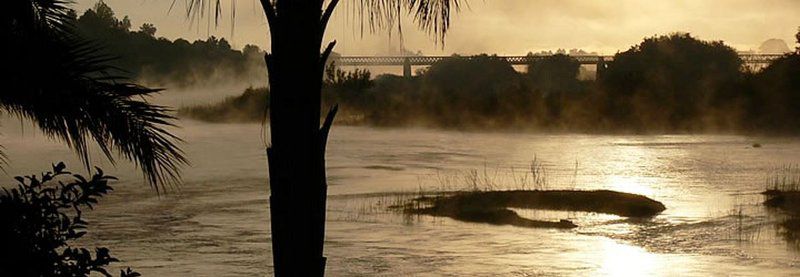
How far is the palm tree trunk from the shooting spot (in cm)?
555

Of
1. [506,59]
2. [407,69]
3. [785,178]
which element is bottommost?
[785,178]

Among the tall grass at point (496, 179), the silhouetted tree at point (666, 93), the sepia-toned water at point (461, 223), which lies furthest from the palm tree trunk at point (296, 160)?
the silhouetted tree at point (666, 93)

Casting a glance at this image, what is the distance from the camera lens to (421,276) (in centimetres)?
1808

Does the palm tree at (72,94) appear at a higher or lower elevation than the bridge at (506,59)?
lower

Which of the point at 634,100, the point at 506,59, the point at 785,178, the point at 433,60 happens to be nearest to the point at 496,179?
the point at 785,178

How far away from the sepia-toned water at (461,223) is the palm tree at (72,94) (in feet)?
35.5

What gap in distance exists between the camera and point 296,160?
5543mm

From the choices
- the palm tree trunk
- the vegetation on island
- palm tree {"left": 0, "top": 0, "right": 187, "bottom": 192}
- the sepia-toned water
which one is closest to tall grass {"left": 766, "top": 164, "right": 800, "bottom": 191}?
the sepia-toned water

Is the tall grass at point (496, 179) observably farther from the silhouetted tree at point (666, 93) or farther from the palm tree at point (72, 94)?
the silhouetted tree at point (666, 93)

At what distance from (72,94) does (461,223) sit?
17816 mm

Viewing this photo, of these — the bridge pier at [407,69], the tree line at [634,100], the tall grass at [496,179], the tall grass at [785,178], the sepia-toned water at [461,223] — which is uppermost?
the bridge pier at [407,69]

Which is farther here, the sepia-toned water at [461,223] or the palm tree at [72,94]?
the sepia-toned water at [461,223]

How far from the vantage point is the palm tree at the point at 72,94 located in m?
6.99

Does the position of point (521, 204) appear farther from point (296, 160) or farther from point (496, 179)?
point (296, 160)
